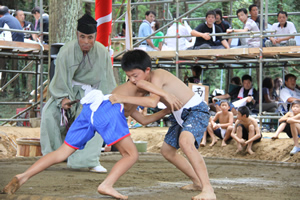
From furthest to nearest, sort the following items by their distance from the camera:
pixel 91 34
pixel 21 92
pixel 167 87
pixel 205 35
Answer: pixel 21 92
pixel 205 35
pixel 91 34
pixel 167 87

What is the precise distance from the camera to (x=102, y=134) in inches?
118

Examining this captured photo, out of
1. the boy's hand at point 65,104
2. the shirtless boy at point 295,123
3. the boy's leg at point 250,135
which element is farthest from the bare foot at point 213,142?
the boy's hand at point 65,104

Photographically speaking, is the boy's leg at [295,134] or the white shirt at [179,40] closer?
the boy's leg at [295,134]

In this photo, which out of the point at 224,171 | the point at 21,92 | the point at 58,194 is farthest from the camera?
the point at 21,92

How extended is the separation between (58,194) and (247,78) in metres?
5.27

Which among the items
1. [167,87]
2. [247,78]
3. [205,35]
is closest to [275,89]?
[247,78]

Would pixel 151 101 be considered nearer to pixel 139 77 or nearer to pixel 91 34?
pixel 139 77

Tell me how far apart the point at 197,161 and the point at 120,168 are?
49cm

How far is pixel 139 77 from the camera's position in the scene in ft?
9.95

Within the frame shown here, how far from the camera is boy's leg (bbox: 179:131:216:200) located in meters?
2.86

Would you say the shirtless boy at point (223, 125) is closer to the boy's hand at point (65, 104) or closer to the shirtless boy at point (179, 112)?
the boy's hand at point (65, 104)

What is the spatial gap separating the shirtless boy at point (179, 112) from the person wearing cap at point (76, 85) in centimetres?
116

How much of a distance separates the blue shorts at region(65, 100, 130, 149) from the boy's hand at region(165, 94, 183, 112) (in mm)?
308

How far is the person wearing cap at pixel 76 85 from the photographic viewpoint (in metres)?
4.24
